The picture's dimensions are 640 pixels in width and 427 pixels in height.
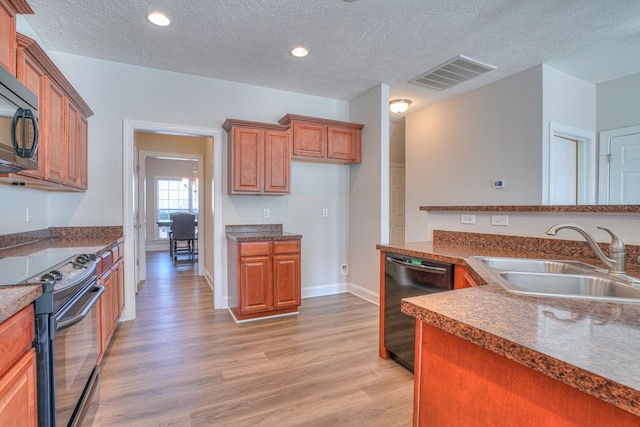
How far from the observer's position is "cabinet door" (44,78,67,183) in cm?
212

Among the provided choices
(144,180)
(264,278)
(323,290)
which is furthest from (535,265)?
(144,180)

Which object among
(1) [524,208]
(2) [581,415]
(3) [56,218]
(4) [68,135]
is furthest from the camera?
(3) [56,218]

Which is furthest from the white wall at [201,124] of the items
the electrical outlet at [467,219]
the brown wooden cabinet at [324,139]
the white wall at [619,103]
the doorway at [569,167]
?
the white wall at [619,103]

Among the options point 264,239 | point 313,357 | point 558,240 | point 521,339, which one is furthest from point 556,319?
point 264,239

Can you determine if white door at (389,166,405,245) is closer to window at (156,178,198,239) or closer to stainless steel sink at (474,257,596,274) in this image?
stainless steel sink at (474,257,596,274)

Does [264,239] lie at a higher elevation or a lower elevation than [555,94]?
lower

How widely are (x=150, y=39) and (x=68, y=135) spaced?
1085 millimetres

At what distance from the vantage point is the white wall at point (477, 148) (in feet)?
11.3

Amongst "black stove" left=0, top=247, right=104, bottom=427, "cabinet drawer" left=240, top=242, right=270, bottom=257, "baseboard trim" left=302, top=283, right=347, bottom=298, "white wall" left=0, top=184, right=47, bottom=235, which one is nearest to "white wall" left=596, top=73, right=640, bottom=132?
"baseboard trim" left=302, top=283, right=347, bottom=298

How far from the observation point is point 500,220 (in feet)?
7.30

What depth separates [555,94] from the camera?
3473 millimetres

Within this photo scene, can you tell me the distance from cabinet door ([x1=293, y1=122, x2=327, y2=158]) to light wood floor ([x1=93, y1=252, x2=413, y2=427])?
1.87m

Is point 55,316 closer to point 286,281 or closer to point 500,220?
point 286,281

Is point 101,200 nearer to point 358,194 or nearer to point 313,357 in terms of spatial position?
point 313,357
